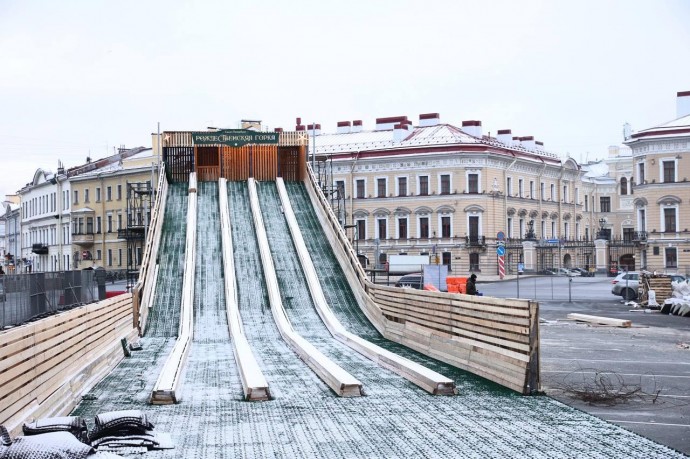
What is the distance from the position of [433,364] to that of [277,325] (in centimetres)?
743

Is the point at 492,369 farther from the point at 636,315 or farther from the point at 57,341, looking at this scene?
the point at 636,315

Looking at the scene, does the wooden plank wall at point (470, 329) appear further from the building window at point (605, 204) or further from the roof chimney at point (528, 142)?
the building window at point (605, 204)

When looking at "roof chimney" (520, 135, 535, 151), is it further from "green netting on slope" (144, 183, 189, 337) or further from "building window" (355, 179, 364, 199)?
"green netting on slope" (144, 183, 189, 337)

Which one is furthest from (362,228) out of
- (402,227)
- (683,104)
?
(683,104)

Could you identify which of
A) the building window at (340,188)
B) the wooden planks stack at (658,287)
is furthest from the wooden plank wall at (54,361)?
the wooden planks stack at (658,287)

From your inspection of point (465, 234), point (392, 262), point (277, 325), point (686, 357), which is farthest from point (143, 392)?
point (465, 234)

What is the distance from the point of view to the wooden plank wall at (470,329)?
13961 millimetres

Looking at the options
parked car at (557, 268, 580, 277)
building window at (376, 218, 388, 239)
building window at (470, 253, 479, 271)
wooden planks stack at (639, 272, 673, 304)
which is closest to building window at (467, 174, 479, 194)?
building window at (470, 253, 479, 271)

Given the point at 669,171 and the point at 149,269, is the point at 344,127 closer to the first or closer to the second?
Result: the point at 669,171

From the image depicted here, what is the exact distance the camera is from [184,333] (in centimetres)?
2248

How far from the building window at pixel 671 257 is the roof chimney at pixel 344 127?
28.5 meters

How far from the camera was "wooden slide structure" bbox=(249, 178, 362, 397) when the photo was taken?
14000 mm

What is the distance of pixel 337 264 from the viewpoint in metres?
29.9

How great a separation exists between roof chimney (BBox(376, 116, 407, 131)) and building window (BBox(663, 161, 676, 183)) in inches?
866
